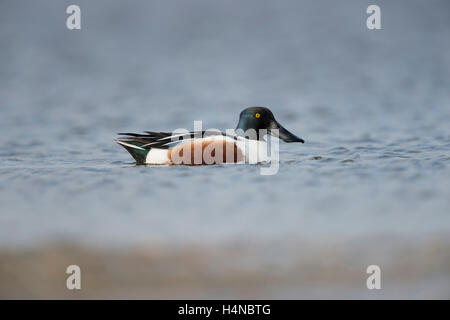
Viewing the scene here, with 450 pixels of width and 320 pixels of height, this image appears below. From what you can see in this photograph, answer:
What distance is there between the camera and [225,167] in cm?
746

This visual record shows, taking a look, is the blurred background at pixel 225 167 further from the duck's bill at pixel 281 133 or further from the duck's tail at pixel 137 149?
the duck's bill at pixel 281 133

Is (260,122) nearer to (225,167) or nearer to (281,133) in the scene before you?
(281,133)

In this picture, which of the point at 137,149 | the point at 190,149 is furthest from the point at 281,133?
the point at 137,149

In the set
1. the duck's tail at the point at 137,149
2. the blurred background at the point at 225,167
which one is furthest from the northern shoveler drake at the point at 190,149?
the blurred background at the point at 225,167

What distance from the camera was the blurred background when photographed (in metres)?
4.85

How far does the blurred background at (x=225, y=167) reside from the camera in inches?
191

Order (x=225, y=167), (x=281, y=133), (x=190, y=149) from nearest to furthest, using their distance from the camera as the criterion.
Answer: (x=225, y=167), (x=190, y=149), (x=281, y=133)

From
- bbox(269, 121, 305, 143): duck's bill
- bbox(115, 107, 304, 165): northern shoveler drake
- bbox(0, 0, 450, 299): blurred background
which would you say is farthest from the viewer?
bbox(269, 121, 305, 143): duck's bill

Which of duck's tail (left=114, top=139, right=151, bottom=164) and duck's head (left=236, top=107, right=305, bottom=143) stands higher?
duck's head (left=236, top=107, right=305, bottom=143)

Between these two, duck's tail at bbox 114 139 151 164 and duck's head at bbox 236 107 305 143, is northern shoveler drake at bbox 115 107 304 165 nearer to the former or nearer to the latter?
duck's tail at bbox 114 139 151 164

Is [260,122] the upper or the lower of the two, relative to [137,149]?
upper

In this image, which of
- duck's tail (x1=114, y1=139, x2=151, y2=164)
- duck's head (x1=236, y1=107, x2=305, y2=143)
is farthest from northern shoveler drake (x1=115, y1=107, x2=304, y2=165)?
duck's head (x1=236, y1=107, x2=305, y2=143)

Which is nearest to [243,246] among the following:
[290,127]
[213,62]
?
[290,127]
